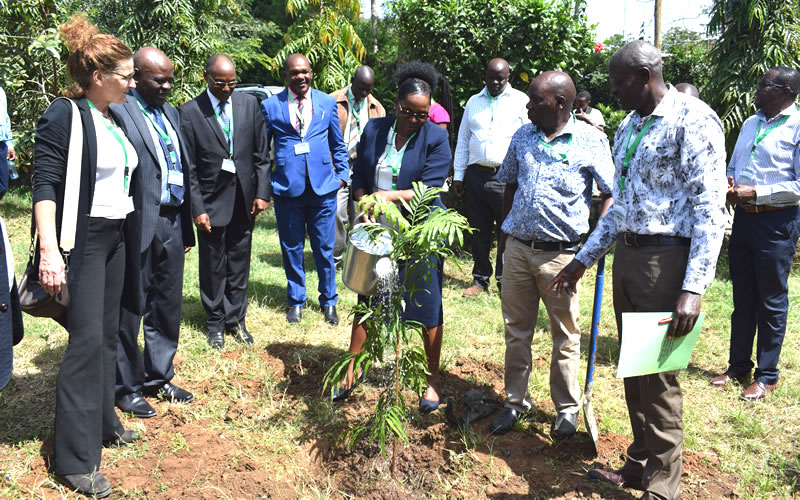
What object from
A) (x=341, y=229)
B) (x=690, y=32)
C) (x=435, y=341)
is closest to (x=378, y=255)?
(x=435, y=341)

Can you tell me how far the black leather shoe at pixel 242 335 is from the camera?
495 centimetres

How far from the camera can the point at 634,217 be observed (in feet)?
9.26

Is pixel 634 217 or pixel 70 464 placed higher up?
pixel 634 217

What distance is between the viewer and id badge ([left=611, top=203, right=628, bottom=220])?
2881 mm

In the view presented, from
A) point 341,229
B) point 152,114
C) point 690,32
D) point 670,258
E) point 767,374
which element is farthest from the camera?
point 690,32

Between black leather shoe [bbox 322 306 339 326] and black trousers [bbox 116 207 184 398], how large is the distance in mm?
1571

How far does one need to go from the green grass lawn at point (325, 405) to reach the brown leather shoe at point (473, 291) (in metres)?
0.10

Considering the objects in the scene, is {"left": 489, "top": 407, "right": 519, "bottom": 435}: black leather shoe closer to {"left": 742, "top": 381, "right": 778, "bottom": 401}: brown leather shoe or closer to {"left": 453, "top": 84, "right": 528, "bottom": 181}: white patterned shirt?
{"left": 742, "top": 381, "right": 778, "bottom": 401}: brown leather shoe

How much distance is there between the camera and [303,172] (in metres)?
5.29

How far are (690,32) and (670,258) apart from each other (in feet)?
76.9

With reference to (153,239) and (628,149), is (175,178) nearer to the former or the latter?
(153,239)

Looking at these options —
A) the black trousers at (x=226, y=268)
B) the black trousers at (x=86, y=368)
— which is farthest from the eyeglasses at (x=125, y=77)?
the black trousers at (x=226, y=268)

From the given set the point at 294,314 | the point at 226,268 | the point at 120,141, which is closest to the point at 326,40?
the point at 294,314

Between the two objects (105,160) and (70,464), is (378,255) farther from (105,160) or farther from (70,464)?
(70,464)
